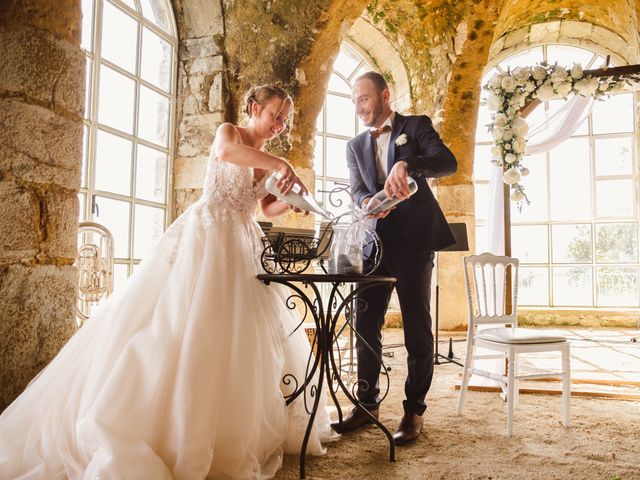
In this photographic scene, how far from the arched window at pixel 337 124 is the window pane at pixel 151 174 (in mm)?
2930

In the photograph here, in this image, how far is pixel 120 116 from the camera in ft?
12.7

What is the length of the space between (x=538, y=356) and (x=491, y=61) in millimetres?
5318

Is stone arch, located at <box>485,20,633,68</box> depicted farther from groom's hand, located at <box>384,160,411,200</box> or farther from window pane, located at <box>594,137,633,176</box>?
groom's hand, located at <box>384,160,411,200</box>

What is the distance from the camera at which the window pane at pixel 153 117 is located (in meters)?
4.15

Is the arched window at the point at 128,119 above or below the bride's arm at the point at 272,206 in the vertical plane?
above

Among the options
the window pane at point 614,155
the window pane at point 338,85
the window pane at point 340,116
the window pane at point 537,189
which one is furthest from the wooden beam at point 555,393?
the window pane at point 614,155

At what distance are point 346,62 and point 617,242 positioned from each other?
4965 mm

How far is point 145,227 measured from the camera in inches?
165

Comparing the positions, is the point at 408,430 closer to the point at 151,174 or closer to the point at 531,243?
the point at 151,174

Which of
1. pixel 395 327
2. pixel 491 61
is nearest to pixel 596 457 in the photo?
pixel 395 327

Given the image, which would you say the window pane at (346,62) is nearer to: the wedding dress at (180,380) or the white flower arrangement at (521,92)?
the white flower arrangement at (521,92)

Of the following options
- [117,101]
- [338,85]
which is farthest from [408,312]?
[338,85]

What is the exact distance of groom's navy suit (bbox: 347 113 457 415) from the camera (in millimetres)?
2381

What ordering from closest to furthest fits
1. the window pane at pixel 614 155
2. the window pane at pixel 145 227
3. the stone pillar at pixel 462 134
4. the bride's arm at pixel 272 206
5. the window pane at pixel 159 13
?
the bride's arm at pixel 272 206, the window pane at pixel 145 227, the window pane at pixel 159 13, the stone pillar at pixel 462 134, the window pane at pixel 614 155
